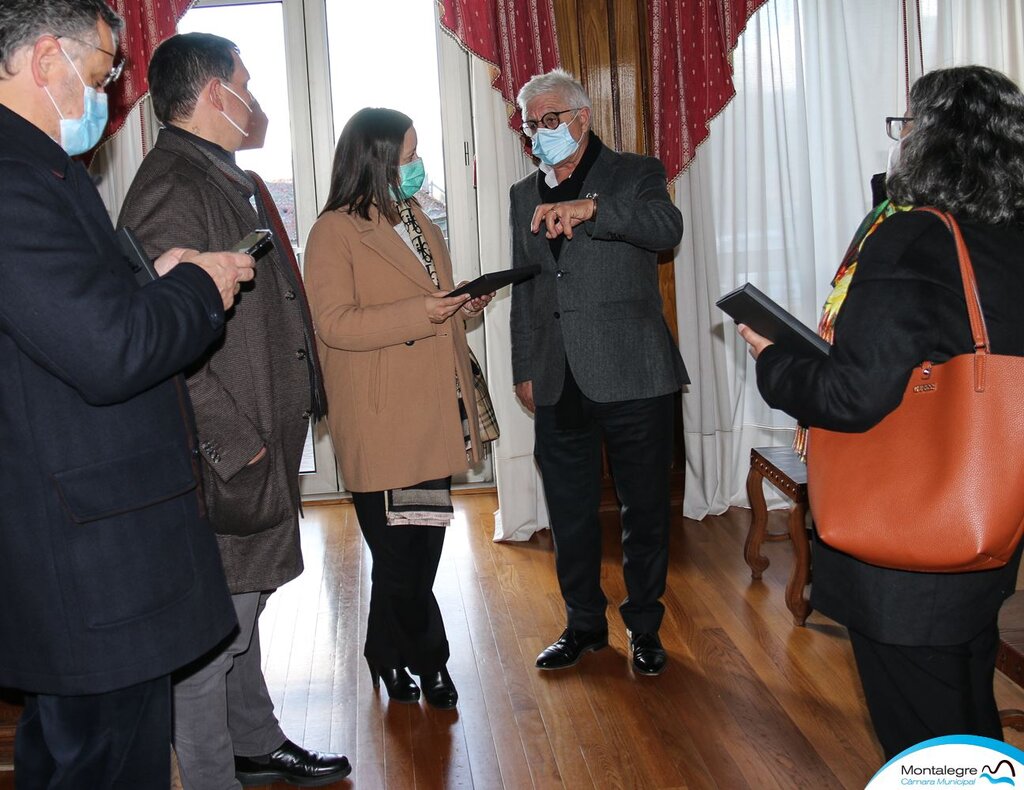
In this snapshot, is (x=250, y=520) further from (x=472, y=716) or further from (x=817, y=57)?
(x=817, y=57)

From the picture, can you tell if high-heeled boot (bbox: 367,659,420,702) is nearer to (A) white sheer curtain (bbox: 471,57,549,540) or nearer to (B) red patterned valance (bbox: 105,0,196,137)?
(A) white sheer curtain (bbox: 471,57,549,540)

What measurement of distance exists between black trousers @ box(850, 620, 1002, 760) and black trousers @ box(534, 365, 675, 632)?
1228 mm

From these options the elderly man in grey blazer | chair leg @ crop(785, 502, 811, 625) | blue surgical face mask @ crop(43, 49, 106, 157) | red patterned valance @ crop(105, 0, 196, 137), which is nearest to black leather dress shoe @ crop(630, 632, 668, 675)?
the elderly man in grey blazer

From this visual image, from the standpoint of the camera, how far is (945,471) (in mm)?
1434

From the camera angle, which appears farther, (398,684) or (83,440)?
(398,684)

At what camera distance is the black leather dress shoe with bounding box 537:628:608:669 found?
2.87m

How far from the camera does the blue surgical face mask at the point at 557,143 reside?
109 inches

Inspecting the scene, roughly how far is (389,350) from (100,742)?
4.10ft

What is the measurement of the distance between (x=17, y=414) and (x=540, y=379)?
1722 millimetres

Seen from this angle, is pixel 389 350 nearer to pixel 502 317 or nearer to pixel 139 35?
pixel 502 317

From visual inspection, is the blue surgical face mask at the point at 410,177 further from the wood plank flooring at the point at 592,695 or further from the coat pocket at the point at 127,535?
the wood plank flooring at the point at 592,695

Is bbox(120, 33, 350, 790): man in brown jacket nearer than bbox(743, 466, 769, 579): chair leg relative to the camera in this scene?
Yes

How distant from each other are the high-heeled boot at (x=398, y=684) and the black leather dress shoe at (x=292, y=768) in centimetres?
35

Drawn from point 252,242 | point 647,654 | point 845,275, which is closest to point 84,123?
point 252,242
